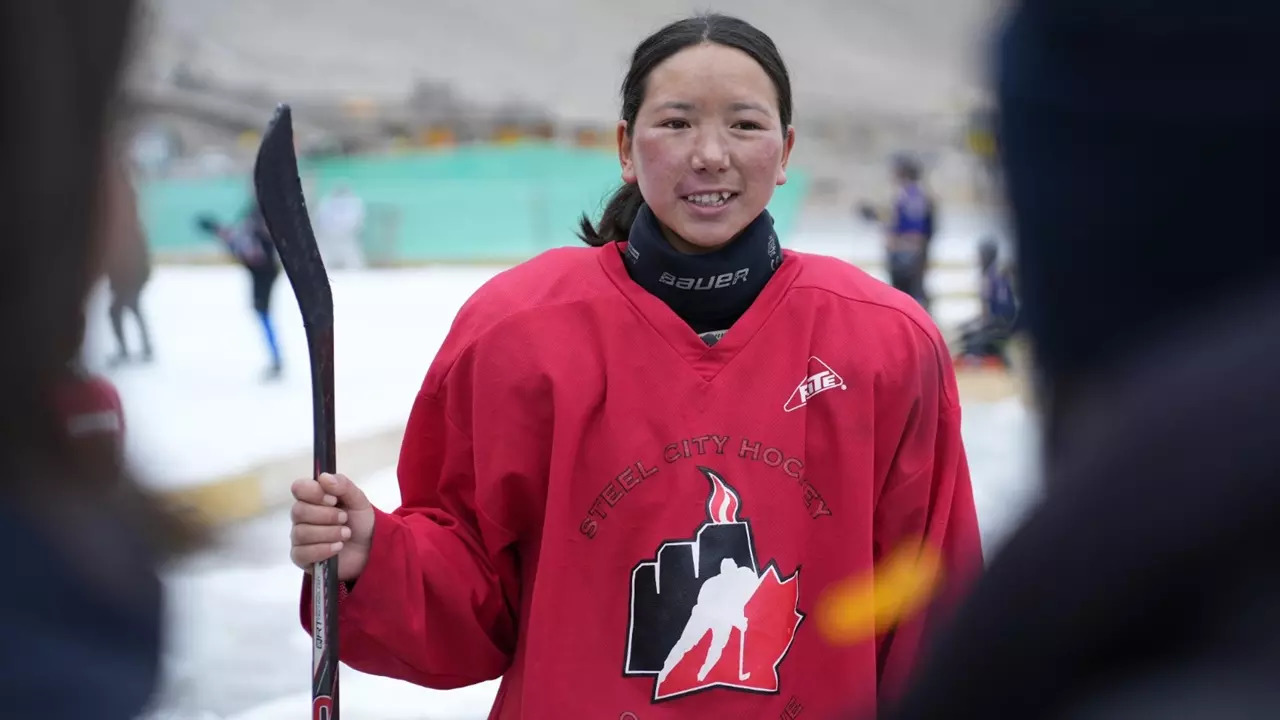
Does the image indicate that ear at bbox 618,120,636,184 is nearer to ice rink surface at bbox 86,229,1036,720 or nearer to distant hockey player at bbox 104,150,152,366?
ice rink surface at bbox 86,229,1036,720

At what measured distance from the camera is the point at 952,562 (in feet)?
6.06

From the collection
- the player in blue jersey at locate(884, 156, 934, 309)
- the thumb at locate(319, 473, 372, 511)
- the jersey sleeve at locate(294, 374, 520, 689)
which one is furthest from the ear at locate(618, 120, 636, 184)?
the player in blue jersey at locate(884, 156, 934, 309)

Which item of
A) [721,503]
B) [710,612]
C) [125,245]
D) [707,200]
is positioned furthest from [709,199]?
[125,245]

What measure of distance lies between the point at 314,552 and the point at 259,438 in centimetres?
544

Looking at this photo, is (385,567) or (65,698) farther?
(385,567)

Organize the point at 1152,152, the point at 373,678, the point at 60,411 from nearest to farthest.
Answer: the point at 1152,152
the point at 60,411
the point at 373,678

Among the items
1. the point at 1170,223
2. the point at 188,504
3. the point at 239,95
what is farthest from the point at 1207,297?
the point at 239,95

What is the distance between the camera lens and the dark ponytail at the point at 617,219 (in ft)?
6.75

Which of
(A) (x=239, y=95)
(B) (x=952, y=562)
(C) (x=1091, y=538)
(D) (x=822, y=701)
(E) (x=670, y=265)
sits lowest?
(D) (x=822, y=701)

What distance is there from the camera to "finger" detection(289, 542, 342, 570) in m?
1.60

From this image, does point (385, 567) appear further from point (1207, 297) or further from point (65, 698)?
point (1207, 297)

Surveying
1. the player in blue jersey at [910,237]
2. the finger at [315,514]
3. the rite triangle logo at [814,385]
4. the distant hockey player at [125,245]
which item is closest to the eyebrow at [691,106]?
the rite triangle logo at [814,385]

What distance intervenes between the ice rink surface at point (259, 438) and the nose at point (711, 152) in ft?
1.75

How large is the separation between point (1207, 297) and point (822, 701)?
4.40ft
